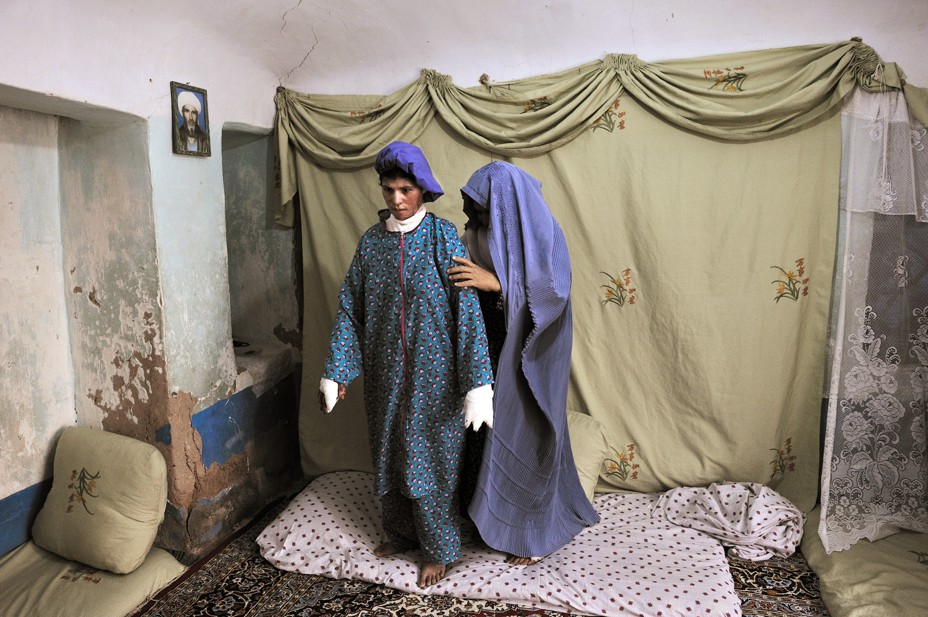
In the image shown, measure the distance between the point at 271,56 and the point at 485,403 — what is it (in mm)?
1850

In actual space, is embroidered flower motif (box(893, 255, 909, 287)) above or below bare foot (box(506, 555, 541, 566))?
above

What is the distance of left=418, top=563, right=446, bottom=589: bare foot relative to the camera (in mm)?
2408

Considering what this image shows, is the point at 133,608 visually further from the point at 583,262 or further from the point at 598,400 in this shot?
the point at 583,262

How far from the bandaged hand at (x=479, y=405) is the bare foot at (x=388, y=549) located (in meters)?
0.72

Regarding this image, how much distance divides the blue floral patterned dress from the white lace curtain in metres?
1.33

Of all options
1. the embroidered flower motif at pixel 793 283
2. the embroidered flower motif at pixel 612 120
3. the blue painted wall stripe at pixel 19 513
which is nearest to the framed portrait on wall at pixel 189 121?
the blue painted wall stripe at pixel 19 513

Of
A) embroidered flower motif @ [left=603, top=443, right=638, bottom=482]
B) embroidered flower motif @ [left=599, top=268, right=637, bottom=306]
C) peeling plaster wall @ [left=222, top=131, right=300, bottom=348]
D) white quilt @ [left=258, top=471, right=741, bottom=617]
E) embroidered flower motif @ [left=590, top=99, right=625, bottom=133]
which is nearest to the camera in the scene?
white quilt @ [left=258, top=471, right=741, bottom=617]

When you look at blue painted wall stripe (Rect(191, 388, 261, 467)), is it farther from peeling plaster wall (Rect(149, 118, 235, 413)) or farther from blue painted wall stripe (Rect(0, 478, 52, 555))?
blue painted wall stripe (Rect(0, 478, 52, 555))

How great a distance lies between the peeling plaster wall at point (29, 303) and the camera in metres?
2.51

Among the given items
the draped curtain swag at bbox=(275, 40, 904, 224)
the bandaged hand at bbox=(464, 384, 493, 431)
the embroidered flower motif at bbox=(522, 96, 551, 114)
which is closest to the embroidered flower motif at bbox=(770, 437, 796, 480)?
the draped curtain swag at bbox=(275, 40, 904, 224)

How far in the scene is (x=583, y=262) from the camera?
288 cm

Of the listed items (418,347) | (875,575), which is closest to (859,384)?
(875,575)

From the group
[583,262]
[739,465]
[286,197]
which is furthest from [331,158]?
[739,465]

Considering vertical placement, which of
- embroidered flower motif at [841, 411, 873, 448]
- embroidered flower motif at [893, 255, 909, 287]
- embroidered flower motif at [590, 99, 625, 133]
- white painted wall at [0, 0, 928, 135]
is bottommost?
embroidered flower motif at [841, 411, 873, 448]
